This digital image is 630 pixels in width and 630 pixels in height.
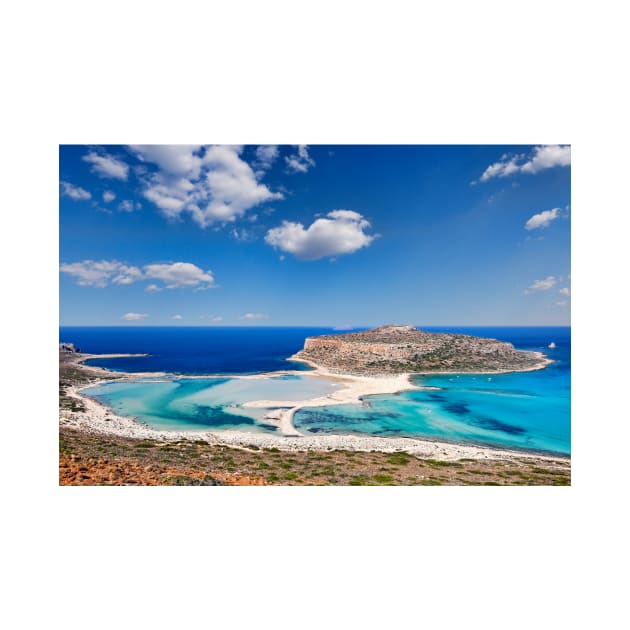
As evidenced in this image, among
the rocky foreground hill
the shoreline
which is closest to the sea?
the shoreline

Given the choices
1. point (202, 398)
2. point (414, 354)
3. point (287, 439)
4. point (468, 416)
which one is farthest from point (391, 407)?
point (414, 354)

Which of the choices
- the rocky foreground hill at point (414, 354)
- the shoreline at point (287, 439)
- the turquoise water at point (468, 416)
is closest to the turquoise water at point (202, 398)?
the shoreline at point (287, 439)

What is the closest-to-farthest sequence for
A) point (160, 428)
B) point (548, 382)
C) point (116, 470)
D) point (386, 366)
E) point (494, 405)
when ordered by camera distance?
point (116, 470)
point (160, 428)
point (494, 405)
point (548, 382)
point (386, 366)

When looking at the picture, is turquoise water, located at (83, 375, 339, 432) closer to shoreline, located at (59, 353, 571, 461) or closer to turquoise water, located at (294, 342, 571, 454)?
shoreline, located at (59, 353, 571, 461)

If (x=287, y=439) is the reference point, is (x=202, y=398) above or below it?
below

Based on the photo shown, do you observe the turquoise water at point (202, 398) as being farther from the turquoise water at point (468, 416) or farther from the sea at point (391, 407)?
the turquoise water at point (468, 416)

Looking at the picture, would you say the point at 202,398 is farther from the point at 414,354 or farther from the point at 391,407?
the point at 414,354

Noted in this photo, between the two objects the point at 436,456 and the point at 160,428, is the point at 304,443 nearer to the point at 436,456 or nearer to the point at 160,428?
the point at 436,456
